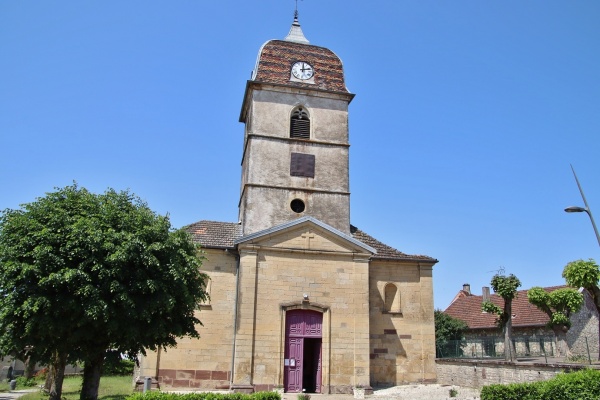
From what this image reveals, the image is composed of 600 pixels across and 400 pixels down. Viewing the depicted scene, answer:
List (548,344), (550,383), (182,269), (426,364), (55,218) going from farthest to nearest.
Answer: (548,344) → (426,364) → (182,269) → (55,218) → (550,383)

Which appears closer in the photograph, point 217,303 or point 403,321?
point 217,303

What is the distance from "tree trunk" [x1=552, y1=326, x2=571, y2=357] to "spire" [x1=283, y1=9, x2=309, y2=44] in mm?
20149

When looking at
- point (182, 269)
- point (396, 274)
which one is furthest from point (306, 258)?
point (182, 269)

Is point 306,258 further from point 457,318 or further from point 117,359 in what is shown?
point 457,318

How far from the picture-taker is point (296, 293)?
69.4 feet

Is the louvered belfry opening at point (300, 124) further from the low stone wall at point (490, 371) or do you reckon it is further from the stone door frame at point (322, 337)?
the low stone wall at point (490, 371)

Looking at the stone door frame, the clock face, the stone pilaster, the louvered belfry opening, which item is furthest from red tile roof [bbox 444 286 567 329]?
the clock face

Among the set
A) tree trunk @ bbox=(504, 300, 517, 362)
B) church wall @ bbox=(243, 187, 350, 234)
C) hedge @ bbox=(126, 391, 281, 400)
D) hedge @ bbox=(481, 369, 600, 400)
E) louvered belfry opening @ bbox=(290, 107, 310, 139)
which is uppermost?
louvered belfry opening @ bbox=(290, 107, 310, 139)

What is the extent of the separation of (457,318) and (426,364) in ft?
67.5

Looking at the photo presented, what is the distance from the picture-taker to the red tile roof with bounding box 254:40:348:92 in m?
25.5

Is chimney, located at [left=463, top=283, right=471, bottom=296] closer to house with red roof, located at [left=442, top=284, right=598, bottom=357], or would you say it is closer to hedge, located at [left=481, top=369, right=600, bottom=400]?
house with red roof, located at [left=442, top=284, right=598, bottom=357]

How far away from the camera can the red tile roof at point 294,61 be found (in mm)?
25547

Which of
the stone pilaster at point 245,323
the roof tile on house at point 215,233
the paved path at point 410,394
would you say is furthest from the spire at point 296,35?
the paved path at point 410,394

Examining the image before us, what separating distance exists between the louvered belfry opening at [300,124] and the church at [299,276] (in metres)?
0.05
